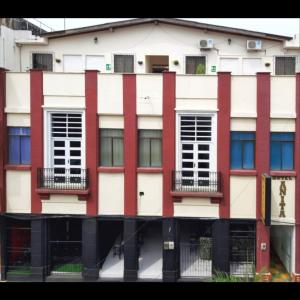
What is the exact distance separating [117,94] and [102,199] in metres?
4.79

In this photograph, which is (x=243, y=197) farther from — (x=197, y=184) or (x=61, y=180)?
(x=61, y=180)

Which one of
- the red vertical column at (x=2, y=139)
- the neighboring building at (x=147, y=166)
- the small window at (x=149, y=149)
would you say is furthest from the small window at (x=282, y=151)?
the red vertical column at (x=2, y=139)

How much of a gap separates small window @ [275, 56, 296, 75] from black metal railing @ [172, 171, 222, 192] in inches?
380

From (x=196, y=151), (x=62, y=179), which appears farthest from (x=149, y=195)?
(x=62, y=179)

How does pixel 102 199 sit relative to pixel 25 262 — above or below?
above

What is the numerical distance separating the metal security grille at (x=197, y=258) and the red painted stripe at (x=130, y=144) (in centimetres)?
330

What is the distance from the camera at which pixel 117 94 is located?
57.5ft

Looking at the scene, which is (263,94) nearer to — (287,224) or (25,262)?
(287,224)

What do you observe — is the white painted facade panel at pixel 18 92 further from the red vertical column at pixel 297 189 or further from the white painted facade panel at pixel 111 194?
the red vertical column at pixel 297 189

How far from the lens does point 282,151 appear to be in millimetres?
17375

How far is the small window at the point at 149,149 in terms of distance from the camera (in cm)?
1772

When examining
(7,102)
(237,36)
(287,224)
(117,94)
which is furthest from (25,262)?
(237,36)

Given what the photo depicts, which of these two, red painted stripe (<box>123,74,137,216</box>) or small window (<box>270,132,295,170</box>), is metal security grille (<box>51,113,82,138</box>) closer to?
red painted stripe (<box>123,74,137,216</box>)

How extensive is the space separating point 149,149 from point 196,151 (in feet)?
6.98
